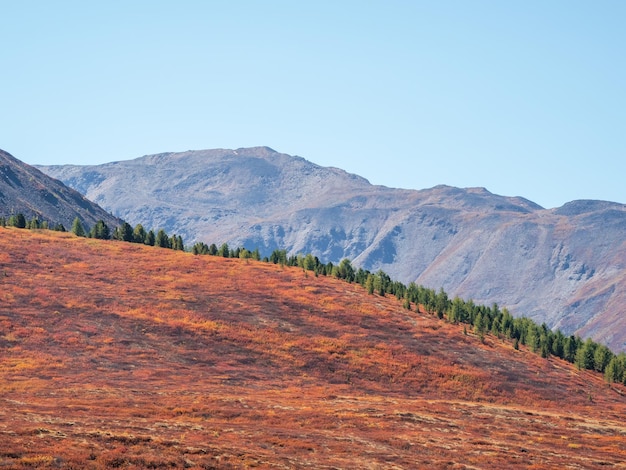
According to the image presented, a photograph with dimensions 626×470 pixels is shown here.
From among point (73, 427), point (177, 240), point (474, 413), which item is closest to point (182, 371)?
point (474, 413)

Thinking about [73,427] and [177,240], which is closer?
[73,427]

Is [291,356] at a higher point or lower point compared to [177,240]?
lower

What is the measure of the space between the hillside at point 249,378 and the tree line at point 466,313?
5.56 m

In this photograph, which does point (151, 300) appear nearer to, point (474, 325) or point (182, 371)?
point (182, 371)

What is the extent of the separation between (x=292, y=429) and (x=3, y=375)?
3249 centimetres

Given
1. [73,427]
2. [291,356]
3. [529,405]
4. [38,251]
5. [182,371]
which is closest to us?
[73,427]

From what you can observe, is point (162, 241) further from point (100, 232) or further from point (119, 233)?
point (100, 232)

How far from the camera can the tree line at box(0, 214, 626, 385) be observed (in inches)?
4823

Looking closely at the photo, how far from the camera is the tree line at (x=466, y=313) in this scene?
12250 cm

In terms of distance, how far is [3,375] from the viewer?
71625 mm

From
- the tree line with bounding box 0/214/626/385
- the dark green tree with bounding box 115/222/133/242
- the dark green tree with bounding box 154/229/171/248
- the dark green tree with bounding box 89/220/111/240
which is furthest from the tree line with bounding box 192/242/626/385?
the dark green tree with bounding box 89/220/111/240

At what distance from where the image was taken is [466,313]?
13612cm

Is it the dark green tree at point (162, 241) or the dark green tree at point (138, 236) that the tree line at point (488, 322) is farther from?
the dark green tree at point (138, 236)

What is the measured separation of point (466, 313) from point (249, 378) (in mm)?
63382
